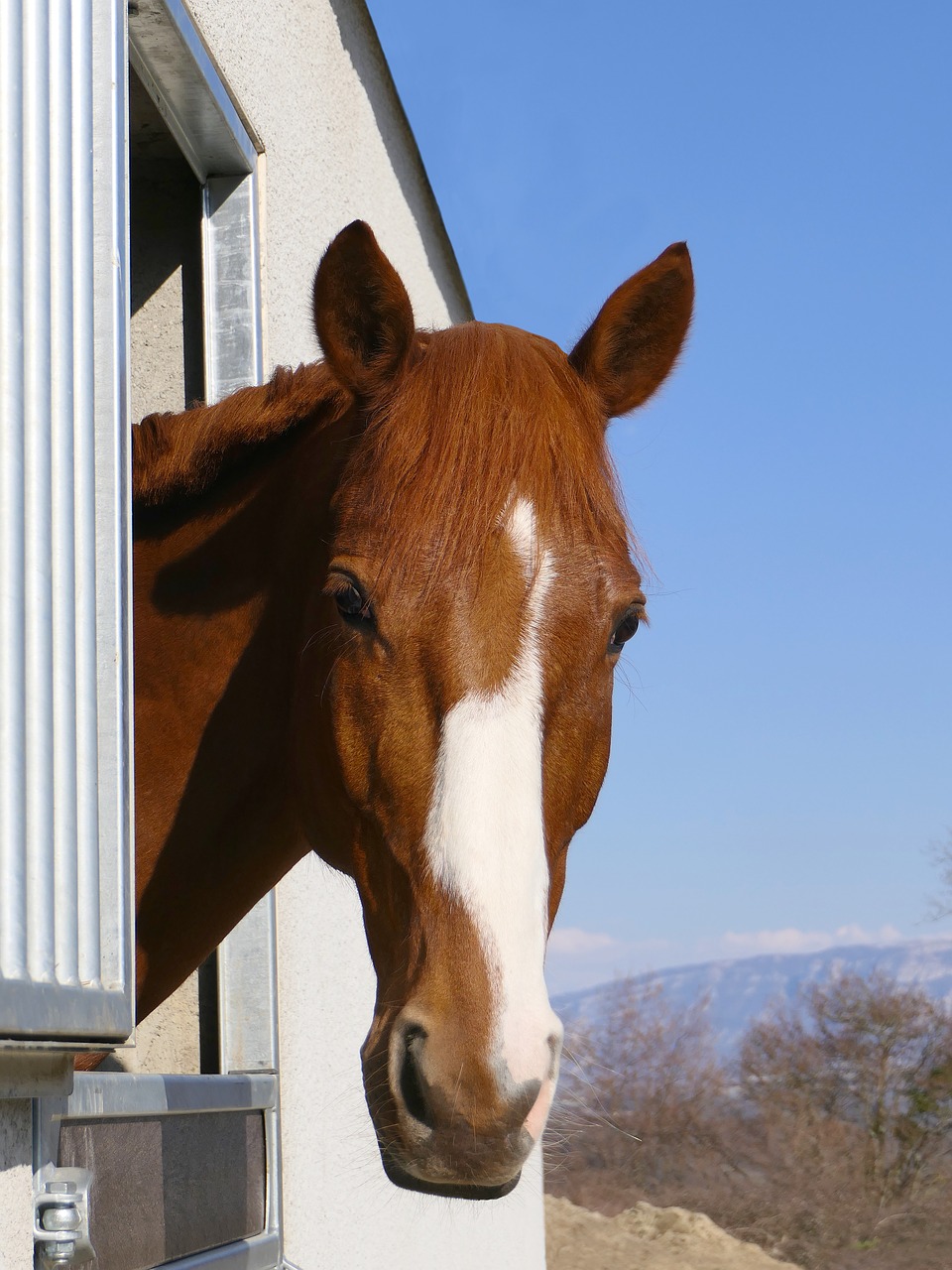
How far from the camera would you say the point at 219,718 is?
203cm

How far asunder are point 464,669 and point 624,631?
1.11 ft

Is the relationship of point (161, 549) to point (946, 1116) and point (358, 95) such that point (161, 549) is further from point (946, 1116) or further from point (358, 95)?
point (946, 1116)

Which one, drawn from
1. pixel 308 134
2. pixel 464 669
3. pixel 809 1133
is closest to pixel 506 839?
pixel 464 669

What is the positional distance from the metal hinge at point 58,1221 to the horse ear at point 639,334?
50.6 inches

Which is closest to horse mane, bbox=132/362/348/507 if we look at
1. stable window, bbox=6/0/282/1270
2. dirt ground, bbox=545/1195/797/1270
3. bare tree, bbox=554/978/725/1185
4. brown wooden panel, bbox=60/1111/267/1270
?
stable window, bbox=6/0/282/1270

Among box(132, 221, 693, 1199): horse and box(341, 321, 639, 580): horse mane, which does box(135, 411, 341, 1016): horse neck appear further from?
box(341, 321, 639, 580): horse mane

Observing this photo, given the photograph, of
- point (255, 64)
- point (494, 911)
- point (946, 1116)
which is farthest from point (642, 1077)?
point (494, 911)

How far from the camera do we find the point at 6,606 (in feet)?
3.95

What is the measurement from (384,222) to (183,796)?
120 inches

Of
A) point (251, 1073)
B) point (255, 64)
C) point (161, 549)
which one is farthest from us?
point (255, 64)

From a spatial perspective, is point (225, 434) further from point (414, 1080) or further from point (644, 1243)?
point (644, 1243)

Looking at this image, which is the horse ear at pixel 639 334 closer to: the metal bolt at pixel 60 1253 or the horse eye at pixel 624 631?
the horse eye at pixel 624 631

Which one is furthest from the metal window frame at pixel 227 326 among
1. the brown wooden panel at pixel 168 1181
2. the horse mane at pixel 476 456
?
the horse mane at pixel 476 456

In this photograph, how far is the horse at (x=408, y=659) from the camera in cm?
131
